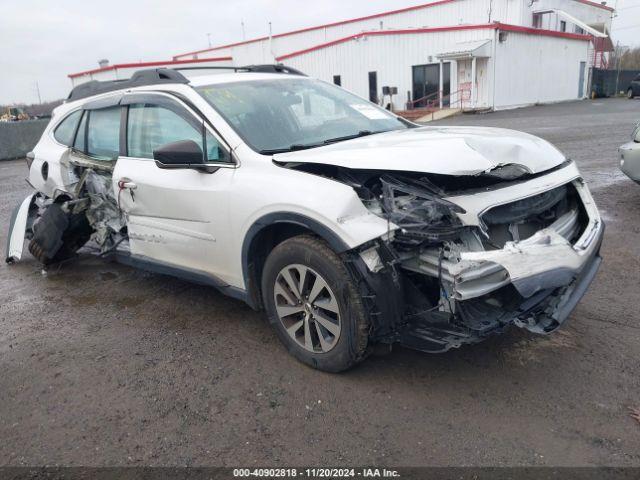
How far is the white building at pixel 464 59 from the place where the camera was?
25672mm

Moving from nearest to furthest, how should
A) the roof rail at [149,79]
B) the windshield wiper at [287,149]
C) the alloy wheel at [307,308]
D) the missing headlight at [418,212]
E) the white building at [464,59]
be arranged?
the missing headlight at [418,212] < the alloy wheel at [307,308] < the windshield wiper at [287,149] < the roof rail at [149,79] < the white building at [464,59]

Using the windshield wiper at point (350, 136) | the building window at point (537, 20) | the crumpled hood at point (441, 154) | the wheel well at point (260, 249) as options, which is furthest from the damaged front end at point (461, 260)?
the building window at point (537, 20)

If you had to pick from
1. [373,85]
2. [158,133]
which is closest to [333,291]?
[158,133]

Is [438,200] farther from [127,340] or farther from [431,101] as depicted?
[431,101]

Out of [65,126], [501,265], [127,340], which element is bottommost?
[127,340]

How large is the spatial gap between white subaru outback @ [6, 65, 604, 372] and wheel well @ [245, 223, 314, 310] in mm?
13

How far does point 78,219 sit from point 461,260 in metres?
4.25

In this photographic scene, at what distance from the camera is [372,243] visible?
2760 mm

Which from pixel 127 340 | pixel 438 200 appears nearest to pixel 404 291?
pixel 438 200

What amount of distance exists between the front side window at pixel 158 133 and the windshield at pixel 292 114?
221mm

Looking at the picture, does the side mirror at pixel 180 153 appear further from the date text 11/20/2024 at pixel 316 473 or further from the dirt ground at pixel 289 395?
the date text 11/20/2024 at pixel 316 473

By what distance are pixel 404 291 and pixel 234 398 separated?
1.20 m

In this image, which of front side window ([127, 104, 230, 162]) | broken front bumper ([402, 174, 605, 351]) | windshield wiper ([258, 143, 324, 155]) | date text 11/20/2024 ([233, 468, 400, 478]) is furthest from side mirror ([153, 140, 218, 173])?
date text 11/20/2024 ([233, 468, 400, 478])

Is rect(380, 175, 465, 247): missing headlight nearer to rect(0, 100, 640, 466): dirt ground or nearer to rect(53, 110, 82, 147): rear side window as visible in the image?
rect(0, 100, 640, 466): dirt ground
